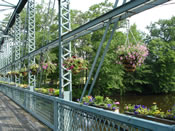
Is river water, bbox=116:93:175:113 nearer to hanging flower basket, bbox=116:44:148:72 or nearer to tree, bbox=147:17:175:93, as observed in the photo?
tree, bbox=147:17:175:93

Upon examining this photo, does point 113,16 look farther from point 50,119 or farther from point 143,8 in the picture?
point 50,119

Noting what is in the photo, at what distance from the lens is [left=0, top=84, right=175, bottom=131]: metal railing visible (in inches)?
75.4

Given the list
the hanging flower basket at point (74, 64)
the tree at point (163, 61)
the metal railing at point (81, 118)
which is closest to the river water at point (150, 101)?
the tree at point (163, 61)

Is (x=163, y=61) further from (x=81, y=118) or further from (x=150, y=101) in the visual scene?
(x=81, y=118)

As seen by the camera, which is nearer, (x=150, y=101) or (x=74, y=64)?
(x=74, y=64)

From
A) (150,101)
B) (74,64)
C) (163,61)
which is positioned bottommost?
(150,101)

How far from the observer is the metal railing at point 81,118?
1915 mm

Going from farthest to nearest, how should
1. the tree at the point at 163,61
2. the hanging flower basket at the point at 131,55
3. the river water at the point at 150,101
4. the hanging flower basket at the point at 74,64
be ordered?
the tree at the point at 163,61, the river water at the point at 150,101, the hanging flower basket at the point at 74,64, the hanging flower basket at the point at 131,55

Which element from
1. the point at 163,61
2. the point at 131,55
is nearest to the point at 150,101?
the point at 163,61

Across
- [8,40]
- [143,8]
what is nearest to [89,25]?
[143,8]

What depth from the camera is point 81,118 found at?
307 centimetres

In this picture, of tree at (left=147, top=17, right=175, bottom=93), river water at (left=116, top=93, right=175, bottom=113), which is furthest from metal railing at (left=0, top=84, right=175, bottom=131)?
tree at (left=147, top=17, right=175, bottom=93)

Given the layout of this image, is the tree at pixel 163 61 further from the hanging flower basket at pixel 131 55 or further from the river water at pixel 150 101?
the hanging flower basket at pixel 131 55

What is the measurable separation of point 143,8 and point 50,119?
10.0 ft
